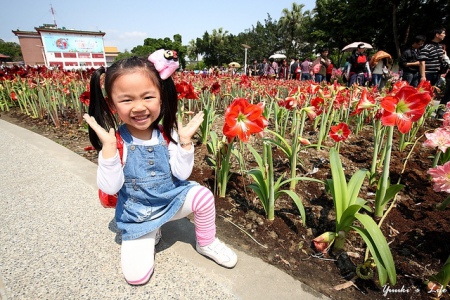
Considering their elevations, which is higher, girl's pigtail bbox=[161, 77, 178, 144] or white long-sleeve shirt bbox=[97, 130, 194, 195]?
girl's pigtail bbox=[161, 77, 178, 144]

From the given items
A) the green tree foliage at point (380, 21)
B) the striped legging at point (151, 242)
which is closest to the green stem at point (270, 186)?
the striped legging at point (151, 242)

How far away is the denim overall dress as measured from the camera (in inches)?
56.8

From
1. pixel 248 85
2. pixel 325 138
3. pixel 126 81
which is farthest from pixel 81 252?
pixel 248 85

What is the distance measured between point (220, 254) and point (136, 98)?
103 cm

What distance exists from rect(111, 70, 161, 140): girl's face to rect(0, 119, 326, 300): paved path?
89 centimetres

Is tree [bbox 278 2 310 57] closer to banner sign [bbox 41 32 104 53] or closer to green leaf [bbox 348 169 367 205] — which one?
banner sign [bbox 41 32 104 53]

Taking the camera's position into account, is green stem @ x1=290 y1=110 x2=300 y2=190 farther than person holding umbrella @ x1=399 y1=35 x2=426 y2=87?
No

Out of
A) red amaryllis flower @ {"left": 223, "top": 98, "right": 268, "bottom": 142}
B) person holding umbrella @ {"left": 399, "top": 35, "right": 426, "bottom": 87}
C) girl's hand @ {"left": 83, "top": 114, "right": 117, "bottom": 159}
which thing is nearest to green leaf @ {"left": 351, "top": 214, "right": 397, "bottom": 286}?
red amaryllis flower @ {"left": 223, "top": 98, "right": 268, "bottom": 142}

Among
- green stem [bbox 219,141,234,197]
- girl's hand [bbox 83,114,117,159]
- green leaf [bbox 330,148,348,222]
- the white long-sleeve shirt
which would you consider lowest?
green stem [bbox 219,141,234,197]

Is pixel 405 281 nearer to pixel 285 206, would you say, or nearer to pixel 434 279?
pixel 434 279

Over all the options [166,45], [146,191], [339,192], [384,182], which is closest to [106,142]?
[146,191]

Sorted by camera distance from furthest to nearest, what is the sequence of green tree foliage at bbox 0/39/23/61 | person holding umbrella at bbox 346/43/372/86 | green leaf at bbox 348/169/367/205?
green tree foliage at bbox 0/39/23/61
person holding umbrella at bbox 346/43/372/86
green leaf at bbox 348/169/367/205

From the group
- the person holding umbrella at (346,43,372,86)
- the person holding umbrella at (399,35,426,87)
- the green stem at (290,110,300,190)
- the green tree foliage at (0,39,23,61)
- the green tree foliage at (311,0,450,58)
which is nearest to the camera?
the green stem at (290,110,300,190)

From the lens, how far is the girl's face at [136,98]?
1270mm
